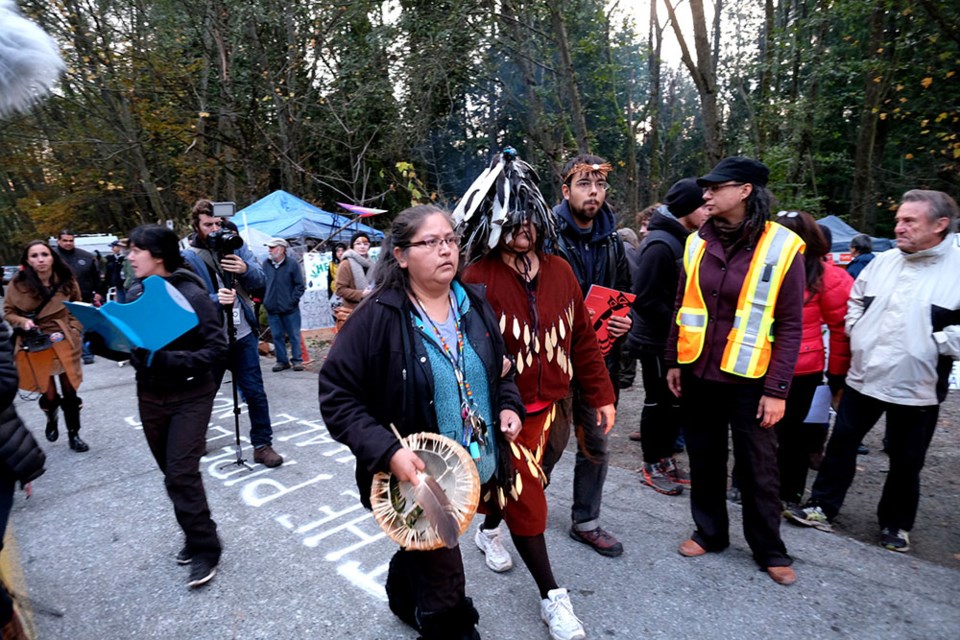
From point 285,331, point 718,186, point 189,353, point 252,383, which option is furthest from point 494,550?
point 285,331

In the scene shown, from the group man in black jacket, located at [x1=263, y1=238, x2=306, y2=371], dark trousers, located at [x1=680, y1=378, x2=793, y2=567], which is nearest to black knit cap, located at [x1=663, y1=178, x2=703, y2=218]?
dark trousers, located at [x1=680, y1=378, x2=793, y2=567]

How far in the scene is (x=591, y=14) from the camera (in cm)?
1320

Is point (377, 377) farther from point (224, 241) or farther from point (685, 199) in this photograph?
point (224, 241)

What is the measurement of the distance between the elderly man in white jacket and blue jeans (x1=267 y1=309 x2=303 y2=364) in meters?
7.09

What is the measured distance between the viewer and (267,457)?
4.72 metres

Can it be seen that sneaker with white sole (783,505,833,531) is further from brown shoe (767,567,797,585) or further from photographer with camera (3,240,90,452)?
photographer with camera (3,240,90,452)

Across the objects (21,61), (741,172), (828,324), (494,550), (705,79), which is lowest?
(494,550)

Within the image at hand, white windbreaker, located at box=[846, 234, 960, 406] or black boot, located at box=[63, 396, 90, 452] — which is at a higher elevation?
white windbreaker, located at box=[846, 234, 960, 406]

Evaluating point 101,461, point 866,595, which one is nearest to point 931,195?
point 866,595

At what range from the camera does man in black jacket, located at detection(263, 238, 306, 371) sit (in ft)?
27.4

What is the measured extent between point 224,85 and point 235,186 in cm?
521

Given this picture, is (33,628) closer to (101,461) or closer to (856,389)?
(101,461)

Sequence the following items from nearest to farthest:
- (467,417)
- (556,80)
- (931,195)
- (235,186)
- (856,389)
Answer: (467,417) < (931,195) < (856,389) < (556,80) < (235,186)

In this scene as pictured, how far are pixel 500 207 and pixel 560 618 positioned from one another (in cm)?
182
